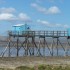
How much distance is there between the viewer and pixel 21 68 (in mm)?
34219

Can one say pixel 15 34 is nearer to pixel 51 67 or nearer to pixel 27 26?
pixel 27 26

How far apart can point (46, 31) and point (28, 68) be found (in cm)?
2961

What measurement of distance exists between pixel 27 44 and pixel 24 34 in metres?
1.92

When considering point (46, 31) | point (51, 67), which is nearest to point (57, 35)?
point (46, 31)

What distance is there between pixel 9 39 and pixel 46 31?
641cm

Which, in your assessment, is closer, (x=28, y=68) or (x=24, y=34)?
(x=28, y=68)

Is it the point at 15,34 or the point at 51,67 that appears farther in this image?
the point at 15,34

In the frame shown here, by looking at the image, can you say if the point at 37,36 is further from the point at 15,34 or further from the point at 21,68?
the point at 21,68

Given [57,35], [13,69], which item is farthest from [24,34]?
[13,69]

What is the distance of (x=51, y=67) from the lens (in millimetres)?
34750

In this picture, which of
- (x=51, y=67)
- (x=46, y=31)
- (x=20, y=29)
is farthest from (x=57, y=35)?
(x=51, y=67)

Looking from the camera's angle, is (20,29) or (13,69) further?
(20,29)

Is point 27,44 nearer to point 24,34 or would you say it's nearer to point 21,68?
point 24,34

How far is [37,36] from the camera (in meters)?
63.8
